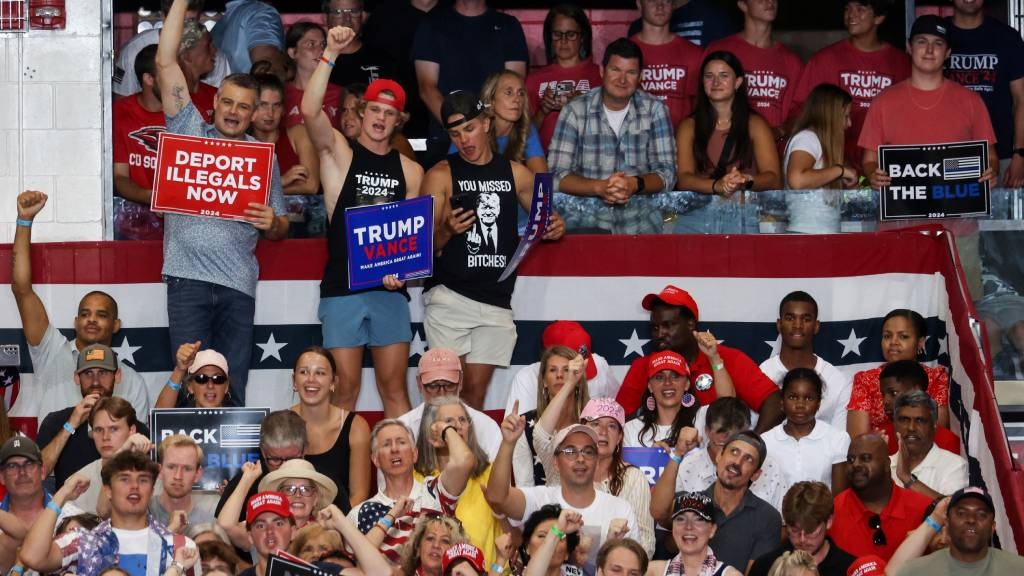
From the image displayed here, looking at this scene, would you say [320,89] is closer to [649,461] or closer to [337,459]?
[337,459]

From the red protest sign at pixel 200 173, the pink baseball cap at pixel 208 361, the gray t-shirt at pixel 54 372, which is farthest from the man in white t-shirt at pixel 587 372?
the gray t-shirt at pixel 54 372

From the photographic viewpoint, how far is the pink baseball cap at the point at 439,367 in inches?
420

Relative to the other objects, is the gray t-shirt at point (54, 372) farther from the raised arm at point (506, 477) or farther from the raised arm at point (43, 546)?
the raised arm at point (506, 477)

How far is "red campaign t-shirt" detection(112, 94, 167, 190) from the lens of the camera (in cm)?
1243

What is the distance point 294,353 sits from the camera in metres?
12.0

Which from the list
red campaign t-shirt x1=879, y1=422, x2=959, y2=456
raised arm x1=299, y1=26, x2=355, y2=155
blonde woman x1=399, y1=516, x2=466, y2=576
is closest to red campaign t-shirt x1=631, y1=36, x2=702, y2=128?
raised arm x1=299, y1=26, x2=355, y2=155

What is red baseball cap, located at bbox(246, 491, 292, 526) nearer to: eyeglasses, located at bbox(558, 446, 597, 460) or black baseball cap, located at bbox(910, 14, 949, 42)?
eyeglasses, located at bbox(558, 446, 597, 460)

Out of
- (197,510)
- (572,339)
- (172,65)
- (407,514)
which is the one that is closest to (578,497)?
(407,514)

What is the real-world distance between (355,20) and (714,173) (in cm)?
273

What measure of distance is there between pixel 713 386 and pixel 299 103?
3.74 metres

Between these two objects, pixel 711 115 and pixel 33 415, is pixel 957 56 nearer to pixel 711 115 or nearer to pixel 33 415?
pixel 711 115

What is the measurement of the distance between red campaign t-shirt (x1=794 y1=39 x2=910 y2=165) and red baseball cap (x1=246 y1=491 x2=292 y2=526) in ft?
18.3

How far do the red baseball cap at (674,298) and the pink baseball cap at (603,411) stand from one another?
127 centimetres

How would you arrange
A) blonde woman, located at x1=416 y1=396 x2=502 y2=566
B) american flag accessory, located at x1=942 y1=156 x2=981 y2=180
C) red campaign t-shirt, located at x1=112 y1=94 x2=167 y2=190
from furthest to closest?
1. red campaign t-shirt, located at x1=112 y1=94 x2=167 y2=190
2. american flag accessory, located at x1=942 y1=156 x2=981 y2=180
3. blonde woman, located at x1=416 y1=396 x2=502 y2=566
